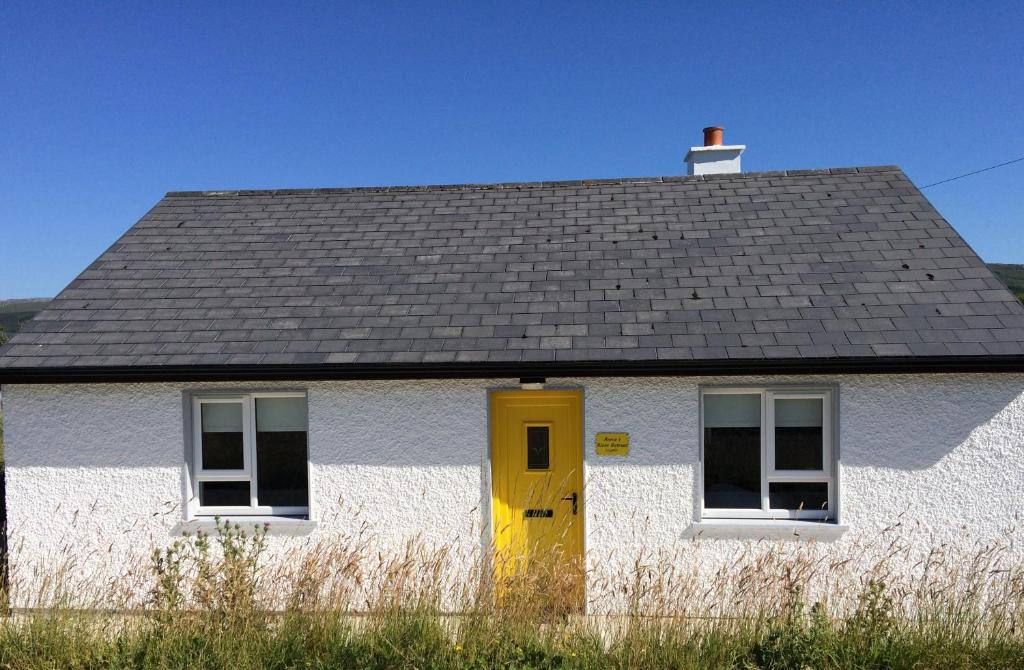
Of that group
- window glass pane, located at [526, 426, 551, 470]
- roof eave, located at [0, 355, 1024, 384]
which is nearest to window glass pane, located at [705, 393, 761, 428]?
roof eave, located at [0, 355, 1024, 384]

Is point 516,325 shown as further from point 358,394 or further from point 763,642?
point 763,642

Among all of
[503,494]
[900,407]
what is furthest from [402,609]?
[900,407]

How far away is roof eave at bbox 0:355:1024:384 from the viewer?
5.73 metres

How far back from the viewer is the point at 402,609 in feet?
16.2

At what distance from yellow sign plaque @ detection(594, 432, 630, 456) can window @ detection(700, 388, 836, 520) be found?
31.7 inches

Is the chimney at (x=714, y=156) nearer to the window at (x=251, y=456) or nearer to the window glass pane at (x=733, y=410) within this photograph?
the window glass pane at (x=733, y=410)

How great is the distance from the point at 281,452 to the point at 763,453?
5159 millimetres

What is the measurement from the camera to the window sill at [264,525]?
637 centimetres

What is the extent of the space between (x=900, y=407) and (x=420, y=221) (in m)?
6.44

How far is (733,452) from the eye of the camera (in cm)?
630

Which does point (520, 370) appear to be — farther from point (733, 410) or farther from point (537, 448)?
point (733, 410)

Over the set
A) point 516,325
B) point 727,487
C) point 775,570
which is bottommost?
point 775,570

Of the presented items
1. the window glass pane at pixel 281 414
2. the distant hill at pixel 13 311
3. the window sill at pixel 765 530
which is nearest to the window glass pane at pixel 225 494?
the window glass pane at pixel 281 414

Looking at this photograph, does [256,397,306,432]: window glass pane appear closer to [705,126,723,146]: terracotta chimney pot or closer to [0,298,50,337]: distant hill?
[705,126,723,146]: terracotta chimney pot
